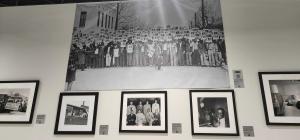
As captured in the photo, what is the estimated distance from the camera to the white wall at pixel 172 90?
248cm

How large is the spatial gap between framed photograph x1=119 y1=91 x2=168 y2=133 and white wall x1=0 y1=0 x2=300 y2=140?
0.21ft

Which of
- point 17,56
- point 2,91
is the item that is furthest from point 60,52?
point 2,91

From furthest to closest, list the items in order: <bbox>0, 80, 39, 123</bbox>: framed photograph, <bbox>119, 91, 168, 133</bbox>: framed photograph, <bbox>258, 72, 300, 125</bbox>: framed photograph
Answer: <bbox>0, 80, 39, 123</bbox>: framed photograph → <bbox>119, 91, 168, 133</bbox>: framed photograph → <bbox>258, 72, 300, 125</bbox>: framed photograph

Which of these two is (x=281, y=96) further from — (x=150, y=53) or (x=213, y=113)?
(x=150, y=53)

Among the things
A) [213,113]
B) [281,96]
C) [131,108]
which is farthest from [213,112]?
[131,108]

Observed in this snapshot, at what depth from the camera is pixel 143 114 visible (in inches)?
100

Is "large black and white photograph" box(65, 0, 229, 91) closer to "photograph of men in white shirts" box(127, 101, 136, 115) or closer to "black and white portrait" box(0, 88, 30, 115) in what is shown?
"photograph of men in white shirts" box(127, 101, 136, 115)

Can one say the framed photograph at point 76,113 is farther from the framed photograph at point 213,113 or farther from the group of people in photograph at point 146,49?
the framed photograph at point 213,113

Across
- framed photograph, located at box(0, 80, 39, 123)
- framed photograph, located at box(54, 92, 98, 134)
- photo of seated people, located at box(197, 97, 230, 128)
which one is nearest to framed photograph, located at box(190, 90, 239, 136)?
photo of seated people, located at box(197, 97, 230, 128)

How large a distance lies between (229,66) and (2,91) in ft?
8.47

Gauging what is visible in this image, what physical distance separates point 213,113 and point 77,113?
1441 mm

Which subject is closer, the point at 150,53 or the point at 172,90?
the point at 172,90

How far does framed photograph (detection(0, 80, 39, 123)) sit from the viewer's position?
264cm

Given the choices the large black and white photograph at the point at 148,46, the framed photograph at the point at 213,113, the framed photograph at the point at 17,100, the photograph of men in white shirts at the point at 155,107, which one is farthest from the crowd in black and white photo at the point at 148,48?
the framed photograph at the point at 17,100
